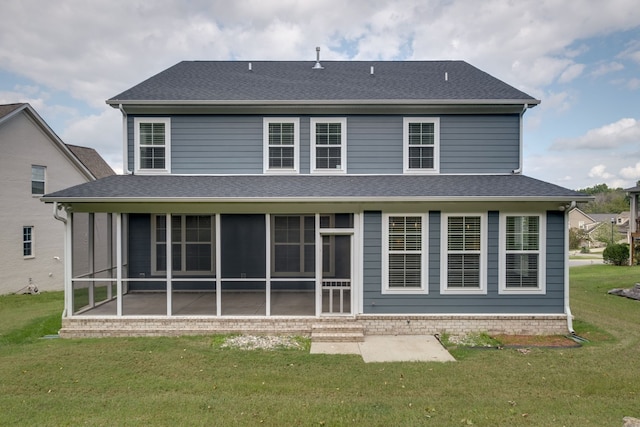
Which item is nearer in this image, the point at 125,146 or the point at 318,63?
the point at 125,146

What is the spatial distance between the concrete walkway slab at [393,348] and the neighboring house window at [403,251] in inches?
44.5

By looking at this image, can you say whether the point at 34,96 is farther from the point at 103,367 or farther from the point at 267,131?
the point at 103,367

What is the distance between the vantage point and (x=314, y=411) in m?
4.82

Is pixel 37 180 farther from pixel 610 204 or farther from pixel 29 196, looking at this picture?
pixel 610 204

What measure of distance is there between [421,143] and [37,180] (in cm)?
1744

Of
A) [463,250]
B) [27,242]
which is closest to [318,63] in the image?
[463,250]

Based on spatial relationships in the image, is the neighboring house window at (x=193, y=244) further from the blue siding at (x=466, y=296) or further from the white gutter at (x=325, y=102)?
the blue siding at (x=466, y=296)

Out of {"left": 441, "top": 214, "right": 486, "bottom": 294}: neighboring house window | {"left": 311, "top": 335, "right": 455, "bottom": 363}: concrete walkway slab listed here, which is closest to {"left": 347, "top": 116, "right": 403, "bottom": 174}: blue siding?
{"left": 441, "top": 214, "right": 486, "bottom": 294}: neighboring house window

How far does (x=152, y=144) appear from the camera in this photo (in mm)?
9945

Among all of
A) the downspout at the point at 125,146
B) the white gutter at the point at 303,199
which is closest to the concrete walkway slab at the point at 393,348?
the white gutter at the point at 303,199

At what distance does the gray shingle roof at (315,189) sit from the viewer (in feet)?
26.4

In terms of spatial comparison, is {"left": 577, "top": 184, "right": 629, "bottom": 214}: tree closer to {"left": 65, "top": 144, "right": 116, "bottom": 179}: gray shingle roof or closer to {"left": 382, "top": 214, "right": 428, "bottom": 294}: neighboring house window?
{"left": 382, "top": 214, "right": 428, "bottom": 294}: neighboring house window

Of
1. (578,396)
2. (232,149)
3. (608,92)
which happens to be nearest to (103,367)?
(232,149)

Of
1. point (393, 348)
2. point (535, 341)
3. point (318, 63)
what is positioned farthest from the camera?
point (318, 63)
